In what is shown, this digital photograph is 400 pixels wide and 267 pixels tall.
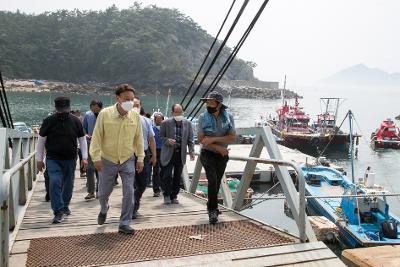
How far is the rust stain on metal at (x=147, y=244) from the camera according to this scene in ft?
A: 13.8

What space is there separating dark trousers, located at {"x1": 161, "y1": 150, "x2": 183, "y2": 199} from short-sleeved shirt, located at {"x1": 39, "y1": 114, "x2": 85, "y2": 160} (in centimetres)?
200

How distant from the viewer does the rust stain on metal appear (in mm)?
4211

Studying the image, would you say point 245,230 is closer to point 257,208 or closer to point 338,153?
point 257,208

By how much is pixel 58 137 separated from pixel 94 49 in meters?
138

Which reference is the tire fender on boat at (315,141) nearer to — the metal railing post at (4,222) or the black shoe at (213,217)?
the black shoe at (213,217)

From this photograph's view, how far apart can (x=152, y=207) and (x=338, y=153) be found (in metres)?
44.8

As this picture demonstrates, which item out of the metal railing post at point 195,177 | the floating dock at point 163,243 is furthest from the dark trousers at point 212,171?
the metal railing post at point 195,177

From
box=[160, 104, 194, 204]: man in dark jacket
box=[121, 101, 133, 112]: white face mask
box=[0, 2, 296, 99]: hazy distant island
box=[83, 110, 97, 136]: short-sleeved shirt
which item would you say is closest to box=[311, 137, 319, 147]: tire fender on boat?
box=[83, 110, 97, 136]: short-sleeved shirt

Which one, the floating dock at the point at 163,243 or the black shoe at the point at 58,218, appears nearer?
the floating dock at the point at 163,243

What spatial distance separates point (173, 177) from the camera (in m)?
7.48

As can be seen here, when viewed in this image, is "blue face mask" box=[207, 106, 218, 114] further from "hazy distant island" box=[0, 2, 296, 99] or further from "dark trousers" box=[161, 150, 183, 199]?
"hazy distant island" box=[0, 2, 296, 99]

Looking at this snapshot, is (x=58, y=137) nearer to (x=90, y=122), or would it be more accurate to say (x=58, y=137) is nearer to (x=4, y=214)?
(x=4, y=214)

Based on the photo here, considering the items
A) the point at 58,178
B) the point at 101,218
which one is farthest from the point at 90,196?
the point at 101,218

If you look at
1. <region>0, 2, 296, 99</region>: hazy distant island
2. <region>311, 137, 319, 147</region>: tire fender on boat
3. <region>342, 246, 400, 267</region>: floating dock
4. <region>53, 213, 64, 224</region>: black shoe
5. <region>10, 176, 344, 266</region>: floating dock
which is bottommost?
<region>311, 137, 319, 147</region>: tire fender on boat
